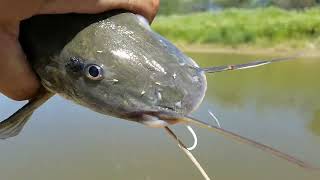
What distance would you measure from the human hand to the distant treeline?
18.1 m

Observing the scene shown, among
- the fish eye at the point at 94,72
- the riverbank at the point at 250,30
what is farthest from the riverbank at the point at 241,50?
the fish eye at the point at 94,72

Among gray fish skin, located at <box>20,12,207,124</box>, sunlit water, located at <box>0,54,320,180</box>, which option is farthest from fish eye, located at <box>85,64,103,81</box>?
sunlit water, located at <box>0,54,320,180</box>

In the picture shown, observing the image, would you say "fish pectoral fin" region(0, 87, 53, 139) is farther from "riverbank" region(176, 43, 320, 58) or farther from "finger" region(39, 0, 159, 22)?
"riverbank" region(176, 43, 320, 58)

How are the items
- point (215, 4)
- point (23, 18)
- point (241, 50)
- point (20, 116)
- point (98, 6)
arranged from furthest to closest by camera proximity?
point (215, 4), point (241, 50), point (20, 116), point (98, 6), point (23, 18)

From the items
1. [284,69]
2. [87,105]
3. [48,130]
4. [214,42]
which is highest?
[87,105]

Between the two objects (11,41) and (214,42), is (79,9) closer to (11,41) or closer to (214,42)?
(11,41)

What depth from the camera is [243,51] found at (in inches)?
494

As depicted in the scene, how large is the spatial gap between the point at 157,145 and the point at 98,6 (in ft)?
11.3

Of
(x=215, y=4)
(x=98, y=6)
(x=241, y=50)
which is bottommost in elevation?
(x=215, y=4)

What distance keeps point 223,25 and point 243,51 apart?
151cm

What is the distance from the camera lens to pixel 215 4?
77.9ft

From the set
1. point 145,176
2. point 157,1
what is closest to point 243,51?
point 145,176

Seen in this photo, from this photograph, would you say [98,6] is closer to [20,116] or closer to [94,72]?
[94,72]

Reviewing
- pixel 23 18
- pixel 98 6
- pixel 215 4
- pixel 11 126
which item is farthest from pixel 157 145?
Result: pixel 215 4
